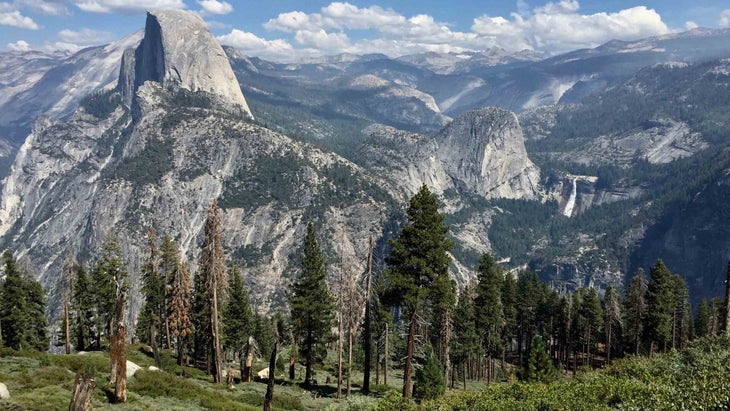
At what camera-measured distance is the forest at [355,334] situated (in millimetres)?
23016

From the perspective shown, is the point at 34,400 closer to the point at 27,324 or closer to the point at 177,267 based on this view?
the point at 177,267

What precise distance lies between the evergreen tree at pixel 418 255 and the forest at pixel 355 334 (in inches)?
3.4

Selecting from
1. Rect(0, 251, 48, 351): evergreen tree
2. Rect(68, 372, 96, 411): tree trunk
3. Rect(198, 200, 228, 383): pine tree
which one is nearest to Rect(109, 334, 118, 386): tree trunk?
Rect(68, 372, 96, 411): tree trunk

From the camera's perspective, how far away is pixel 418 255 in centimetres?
3150

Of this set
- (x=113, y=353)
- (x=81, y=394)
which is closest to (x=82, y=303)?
(x=113, y=353)

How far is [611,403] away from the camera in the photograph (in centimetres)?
1973

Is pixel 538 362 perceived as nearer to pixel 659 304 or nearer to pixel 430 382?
pixel 430 382

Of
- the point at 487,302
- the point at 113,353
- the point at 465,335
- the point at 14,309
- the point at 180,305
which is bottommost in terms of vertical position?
the point at 465,335

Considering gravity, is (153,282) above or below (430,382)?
above

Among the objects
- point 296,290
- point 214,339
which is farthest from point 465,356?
point 214,339

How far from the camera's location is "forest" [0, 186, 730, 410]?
23.0 meters

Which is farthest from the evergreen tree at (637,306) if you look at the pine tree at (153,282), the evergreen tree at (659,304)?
the pine tree at (153,282)

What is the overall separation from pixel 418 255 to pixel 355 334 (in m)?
30.8

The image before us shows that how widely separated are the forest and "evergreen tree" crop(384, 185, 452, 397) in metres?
0.09
